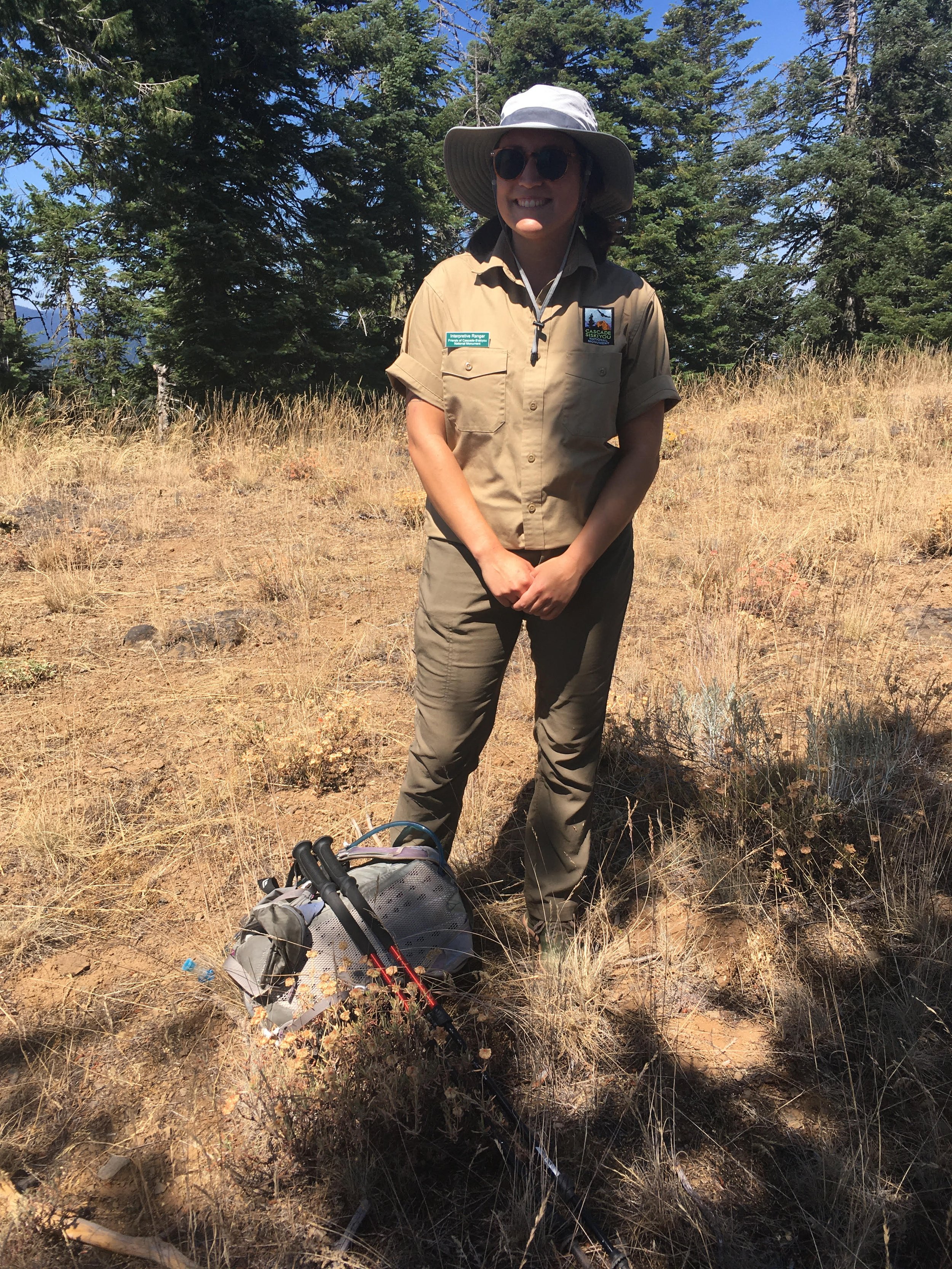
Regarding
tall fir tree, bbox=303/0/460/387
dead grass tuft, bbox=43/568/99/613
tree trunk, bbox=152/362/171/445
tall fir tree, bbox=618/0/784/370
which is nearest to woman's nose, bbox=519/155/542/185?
dead grass tuft, bbox=43/568/99/613

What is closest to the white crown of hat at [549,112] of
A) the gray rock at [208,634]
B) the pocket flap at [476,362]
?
the pocket flap at [476,362]

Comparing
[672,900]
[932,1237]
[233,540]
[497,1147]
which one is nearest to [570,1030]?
[497,1147]

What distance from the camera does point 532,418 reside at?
2.01 meters

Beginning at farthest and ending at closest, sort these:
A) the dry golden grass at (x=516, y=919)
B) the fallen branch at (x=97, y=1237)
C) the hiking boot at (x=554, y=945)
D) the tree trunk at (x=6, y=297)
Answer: the tree trunk at (x=6, y=297) < the hiking boot at (x=554, y=945) < the dry golden grass at (x=516, y=919) < the fallen branch at (x=97, y=1237)

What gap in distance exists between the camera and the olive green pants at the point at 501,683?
2201mm

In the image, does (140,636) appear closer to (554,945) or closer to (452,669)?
(452,669)

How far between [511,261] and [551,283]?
120 mm

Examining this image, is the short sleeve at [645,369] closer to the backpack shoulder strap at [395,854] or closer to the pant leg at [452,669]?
the pant leg at [452,669]

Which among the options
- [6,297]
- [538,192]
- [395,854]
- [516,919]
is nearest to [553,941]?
[516,919]

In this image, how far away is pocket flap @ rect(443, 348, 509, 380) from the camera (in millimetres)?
2008

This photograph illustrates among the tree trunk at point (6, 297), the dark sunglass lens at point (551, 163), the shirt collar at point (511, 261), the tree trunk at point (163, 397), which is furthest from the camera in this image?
the tree trunk at point (6, 297)

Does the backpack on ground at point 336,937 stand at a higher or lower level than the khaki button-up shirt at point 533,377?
lower

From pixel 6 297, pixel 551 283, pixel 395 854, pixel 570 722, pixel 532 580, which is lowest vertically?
pixel 395 854

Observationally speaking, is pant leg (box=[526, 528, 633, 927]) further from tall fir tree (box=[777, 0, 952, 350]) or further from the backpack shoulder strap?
tall fir tree (box=[777, 0, 952, 350])
